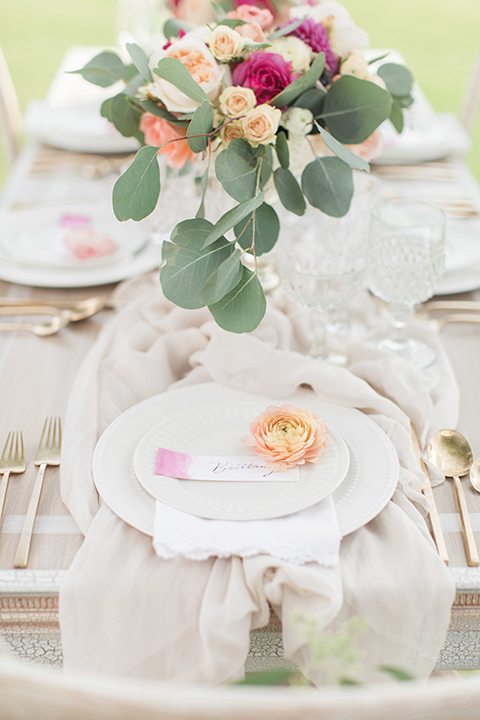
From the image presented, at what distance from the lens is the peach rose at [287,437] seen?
2.42ft

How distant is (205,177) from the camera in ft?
3.00

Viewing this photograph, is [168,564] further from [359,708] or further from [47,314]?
[47,314]

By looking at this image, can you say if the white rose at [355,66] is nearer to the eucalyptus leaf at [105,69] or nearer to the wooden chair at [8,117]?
the eucalyptus leaf at [105,69]

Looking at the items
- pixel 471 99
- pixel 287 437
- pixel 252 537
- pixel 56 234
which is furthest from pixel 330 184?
pixel 471 99

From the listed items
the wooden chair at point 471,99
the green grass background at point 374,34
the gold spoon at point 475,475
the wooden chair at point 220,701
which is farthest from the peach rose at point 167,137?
the green grass background at point 374,34

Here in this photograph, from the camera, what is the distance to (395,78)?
1.12 meters

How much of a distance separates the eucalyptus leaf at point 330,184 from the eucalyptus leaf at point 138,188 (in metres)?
0.23

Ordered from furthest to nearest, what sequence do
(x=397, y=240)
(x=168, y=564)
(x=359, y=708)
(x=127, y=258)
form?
(x=127, y=258), (x=397, y=240), (x=168, y=564), (x=359, y=708)

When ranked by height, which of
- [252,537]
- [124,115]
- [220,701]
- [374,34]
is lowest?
[374,34]

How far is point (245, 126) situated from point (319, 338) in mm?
317

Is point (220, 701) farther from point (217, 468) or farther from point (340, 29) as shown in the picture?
point (340, 29)

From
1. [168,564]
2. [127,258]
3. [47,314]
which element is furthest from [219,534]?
[127,258]

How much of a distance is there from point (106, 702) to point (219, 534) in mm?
271

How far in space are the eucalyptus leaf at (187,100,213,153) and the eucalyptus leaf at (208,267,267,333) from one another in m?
0.20
